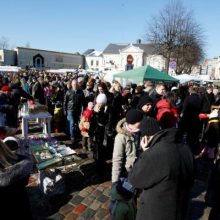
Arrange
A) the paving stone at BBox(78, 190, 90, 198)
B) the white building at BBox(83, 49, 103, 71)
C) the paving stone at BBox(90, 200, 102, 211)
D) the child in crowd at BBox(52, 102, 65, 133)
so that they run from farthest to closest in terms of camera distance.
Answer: the white building at BBox(83, 49, 103, 71) → the child in crowd at BBox(52, 102, 65, 133) → the paving stone at BBox(78, 190, 90, 198) → the paving stone at BBox(90, 200, 102, 211)

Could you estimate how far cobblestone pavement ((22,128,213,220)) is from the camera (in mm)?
4047

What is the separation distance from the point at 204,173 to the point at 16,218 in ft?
15.5

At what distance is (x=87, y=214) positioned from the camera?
4.07m

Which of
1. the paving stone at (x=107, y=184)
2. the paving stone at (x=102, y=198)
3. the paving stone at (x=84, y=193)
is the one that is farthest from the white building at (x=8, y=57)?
the paving stone at (x=102, y=198)

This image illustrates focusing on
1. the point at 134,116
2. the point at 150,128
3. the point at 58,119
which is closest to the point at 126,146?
the point at 134,116

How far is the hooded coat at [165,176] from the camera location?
2.15 m

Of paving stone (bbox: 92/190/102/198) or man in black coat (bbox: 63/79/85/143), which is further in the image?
man in black coat (bbox: 63/79/85/143)

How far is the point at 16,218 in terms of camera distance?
7.70 feet

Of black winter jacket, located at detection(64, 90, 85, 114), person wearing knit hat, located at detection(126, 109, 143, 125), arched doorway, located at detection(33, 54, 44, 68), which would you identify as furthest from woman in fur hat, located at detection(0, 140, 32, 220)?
arched doorway, located at detection(33, 54, 44, 68)

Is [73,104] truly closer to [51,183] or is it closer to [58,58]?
[51,183]

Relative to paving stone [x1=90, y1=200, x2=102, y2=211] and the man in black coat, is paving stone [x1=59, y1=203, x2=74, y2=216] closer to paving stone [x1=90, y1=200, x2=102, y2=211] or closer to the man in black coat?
paving stone [x1=90, y1=200, x2=102, y2=211]

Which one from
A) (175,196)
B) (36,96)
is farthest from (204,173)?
(36,96)

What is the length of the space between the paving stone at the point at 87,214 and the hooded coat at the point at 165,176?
1.87 meters

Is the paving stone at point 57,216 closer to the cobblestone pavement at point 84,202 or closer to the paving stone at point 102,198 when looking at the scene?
the cobblestone pavement at point 84,202
